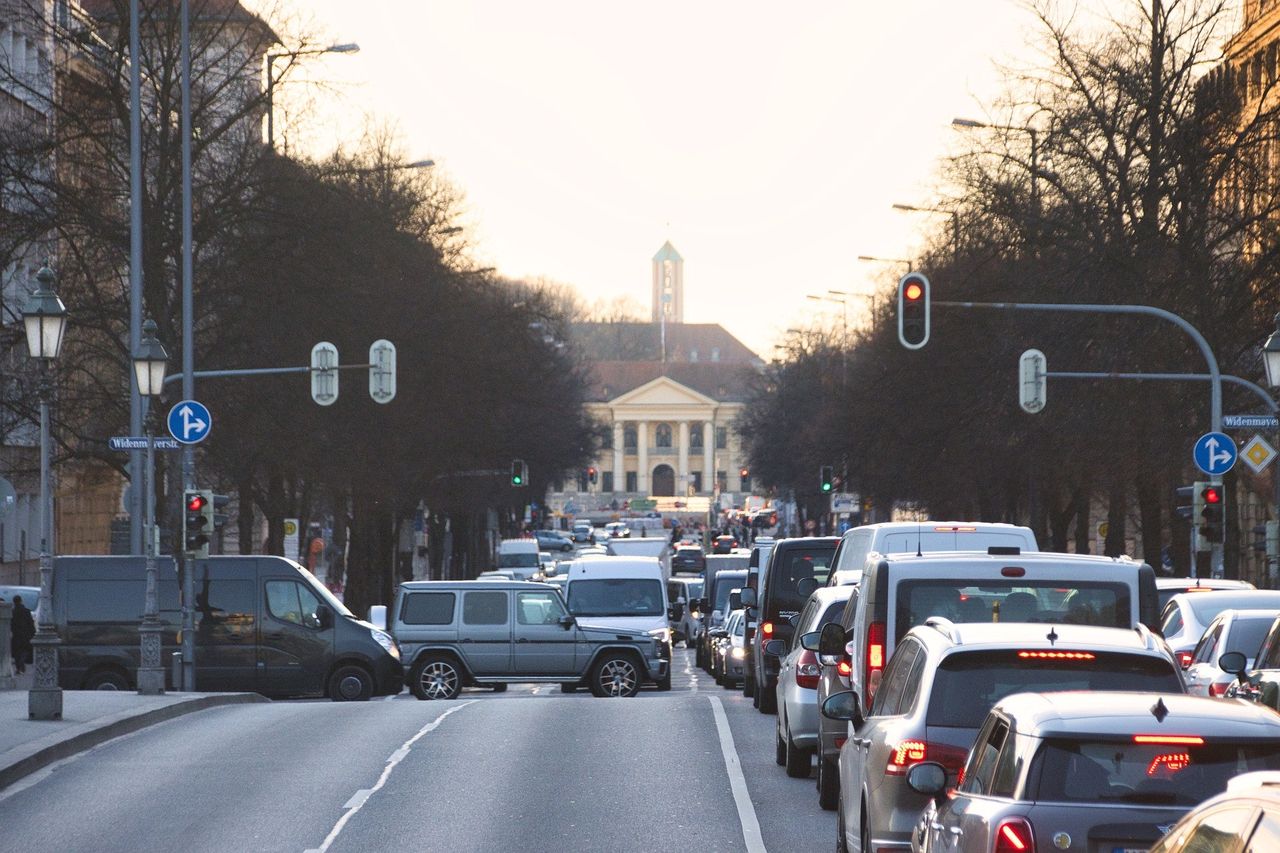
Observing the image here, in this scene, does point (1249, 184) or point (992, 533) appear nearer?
point (992, 533)

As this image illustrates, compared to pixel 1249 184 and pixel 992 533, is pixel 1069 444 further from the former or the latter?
pixel 992 533

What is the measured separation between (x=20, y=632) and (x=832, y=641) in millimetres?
28056

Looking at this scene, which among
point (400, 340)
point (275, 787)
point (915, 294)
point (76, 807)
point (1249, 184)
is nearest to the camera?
point (76, 807)

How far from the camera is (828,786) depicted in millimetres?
14766

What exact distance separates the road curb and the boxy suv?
13.9 feet

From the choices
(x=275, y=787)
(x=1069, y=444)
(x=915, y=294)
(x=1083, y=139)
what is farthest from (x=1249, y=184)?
(x=275, y=787)

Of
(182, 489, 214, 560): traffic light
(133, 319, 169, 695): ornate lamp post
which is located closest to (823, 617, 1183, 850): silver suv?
(133, 319, 169, 695): ornate lamp post

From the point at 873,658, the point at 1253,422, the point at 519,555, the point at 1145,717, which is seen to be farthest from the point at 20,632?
the point at 519,555

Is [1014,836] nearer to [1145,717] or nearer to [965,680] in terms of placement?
[1145,717]

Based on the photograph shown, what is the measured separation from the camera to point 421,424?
159ft

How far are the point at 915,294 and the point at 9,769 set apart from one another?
17664 mm

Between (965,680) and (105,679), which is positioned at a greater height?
(965,680)

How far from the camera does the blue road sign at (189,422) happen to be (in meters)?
30.0

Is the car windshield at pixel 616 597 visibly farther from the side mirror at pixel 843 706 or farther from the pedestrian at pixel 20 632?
the side mirror at pixel 843 706
